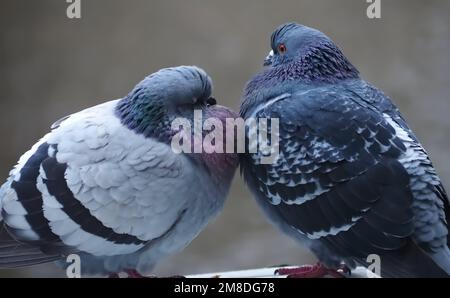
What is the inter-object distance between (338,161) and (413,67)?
2.27 meters

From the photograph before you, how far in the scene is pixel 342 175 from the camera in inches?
74.2

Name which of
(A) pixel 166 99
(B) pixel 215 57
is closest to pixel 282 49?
(A) pixel 166 99

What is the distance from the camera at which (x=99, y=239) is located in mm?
1909

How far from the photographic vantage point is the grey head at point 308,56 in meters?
2.12

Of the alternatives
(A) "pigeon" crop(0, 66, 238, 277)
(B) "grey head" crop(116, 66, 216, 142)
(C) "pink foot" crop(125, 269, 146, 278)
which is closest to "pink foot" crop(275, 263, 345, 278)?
(A) "pigeon" crop(0, 66, 238, 277)

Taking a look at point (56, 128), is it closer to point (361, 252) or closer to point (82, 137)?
point (82, 137)

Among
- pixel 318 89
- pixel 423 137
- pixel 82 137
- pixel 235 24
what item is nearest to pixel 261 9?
pixel 235 24

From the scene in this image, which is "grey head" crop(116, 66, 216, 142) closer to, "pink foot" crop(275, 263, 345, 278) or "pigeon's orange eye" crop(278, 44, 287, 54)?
"pigeon's orange eye" crop(278, 44, 287, 54)

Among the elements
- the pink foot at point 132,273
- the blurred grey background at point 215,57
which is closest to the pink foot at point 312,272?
the pink foot at point 132,273

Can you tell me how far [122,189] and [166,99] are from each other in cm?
30

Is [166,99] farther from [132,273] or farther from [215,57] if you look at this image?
Result: [215,57]

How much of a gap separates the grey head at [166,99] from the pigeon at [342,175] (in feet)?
0.69

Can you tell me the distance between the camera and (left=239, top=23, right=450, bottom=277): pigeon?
71.1 inches

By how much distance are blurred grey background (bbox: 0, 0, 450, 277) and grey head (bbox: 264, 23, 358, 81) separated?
4.46ft
